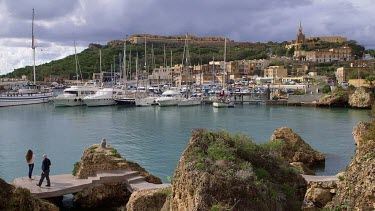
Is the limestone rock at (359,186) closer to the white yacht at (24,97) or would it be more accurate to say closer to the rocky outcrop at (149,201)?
the rocky outcrop at (149,201)

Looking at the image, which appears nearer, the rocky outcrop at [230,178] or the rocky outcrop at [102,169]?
the rocky outcrop at [230,178]

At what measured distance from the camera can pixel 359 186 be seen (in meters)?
9.38

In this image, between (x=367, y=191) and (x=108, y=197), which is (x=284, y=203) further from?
(x=108, y=197)

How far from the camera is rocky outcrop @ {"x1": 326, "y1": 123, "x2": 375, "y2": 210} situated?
9.09 meters

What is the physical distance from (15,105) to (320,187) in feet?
226

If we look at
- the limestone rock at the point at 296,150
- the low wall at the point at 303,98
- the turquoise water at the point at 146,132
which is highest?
the low wall at the point at 303,98

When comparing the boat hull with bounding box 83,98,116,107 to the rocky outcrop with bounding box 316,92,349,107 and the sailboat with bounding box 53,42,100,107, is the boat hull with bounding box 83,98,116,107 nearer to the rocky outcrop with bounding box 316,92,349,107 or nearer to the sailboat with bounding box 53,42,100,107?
the sailboat with bounding box 53,42,100,107

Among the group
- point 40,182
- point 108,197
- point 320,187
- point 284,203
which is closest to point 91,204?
point 108,197

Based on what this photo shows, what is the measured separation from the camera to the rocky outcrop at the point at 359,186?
9.09 m

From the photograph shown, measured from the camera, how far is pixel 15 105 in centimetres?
7619

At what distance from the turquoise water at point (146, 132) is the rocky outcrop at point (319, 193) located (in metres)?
8.58

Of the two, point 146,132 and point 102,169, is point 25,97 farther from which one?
point 102,169

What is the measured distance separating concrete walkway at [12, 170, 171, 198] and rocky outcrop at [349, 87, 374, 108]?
55.8 m

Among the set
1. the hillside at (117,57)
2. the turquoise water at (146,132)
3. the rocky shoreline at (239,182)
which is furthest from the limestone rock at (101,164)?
the hillside at (117,57)
